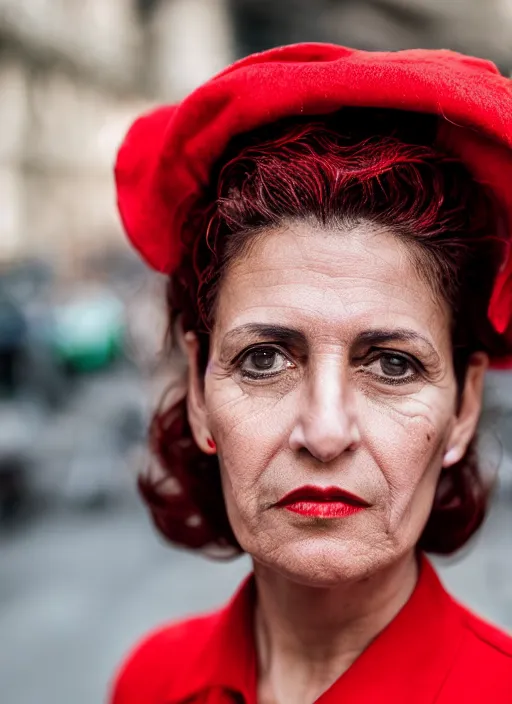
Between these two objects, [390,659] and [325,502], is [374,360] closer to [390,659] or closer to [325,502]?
[325,502]

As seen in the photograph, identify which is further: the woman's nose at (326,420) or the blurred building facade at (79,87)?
the blurred building facade at (79,87)

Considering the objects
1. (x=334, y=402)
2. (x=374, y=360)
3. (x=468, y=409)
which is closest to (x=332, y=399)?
(x=334, y=402)

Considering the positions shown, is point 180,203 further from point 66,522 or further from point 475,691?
point 66,522

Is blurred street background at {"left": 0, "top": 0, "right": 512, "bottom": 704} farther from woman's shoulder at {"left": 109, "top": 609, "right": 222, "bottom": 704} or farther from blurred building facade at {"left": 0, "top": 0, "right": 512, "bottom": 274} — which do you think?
blurred building facade at {"left": 0, "top": 0, "right": 512, "bottom": 274}

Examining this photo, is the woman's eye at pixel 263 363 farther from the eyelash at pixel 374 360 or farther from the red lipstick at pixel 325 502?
the red lipstick at pixel 325 502

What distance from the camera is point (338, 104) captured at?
1550 millimetres

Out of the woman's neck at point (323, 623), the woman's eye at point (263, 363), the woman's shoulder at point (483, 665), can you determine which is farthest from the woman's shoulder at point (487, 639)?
the woman's eye at point (263, 363)

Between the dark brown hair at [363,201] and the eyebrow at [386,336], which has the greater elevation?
the dark brown hair at [363,201]

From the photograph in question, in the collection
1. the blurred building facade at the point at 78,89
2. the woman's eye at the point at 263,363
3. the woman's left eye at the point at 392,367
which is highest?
the woman's left eye at the point at 392,367

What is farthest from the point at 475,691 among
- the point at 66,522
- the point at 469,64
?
the point at 66,522

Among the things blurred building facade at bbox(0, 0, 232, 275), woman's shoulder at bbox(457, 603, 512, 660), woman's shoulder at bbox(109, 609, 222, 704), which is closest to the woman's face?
woman's shoulder at bbox(457, 603, 512, 660)

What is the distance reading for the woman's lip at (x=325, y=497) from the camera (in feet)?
4.91

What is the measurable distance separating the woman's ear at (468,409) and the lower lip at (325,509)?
28 centimetres

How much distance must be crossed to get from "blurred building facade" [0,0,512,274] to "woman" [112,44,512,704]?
16437 millimetres
